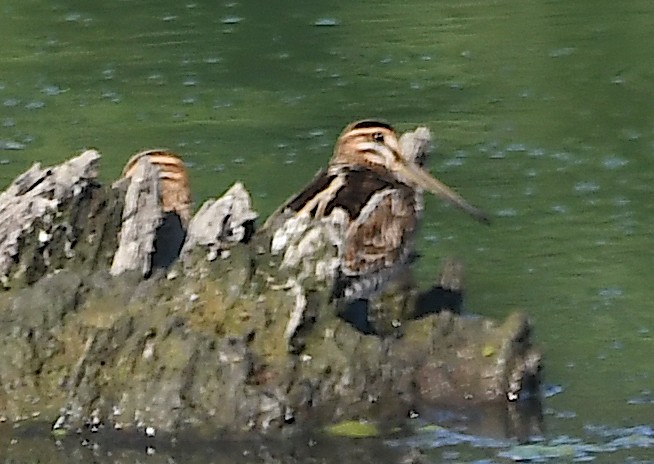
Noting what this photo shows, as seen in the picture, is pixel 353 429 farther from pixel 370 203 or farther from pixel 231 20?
pixel 231 20

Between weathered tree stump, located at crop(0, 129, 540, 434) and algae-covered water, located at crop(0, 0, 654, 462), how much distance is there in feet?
0.73

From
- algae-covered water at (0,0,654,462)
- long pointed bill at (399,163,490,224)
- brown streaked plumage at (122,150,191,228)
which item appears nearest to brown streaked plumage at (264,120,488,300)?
long pointed bill at (399,163,490,224)

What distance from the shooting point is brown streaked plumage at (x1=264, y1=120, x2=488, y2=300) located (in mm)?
7918

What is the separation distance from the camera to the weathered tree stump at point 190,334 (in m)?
7.14

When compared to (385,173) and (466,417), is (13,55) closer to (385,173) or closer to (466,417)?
(385,173)

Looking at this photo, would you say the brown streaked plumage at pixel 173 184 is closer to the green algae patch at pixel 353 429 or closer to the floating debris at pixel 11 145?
the green algae patch at pixel 353 429

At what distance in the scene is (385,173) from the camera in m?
8.70

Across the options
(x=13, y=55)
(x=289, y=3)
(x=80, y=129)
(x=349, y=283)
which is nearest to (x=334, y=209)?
(x=349, y=283)

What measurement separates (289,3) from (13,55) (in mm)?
2913

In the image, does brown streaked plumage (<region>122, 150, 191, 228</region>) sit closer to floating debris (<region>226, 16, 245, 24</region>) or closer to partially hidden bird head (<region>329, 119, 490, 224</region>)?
partially hidden bird head (<region>329, 119, 490, 224</region>)

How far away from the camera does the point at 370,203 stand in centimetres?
814

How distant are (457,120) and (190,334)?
543 cm

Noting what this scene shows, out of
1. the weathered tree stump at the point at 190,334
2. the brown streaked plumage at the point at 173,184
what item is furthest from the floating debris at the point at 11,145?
the weathered tree stump at the point at 190,334

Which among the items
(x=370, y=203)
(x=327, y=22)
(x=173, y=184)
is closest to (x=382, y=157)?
(x=370, y=203)
